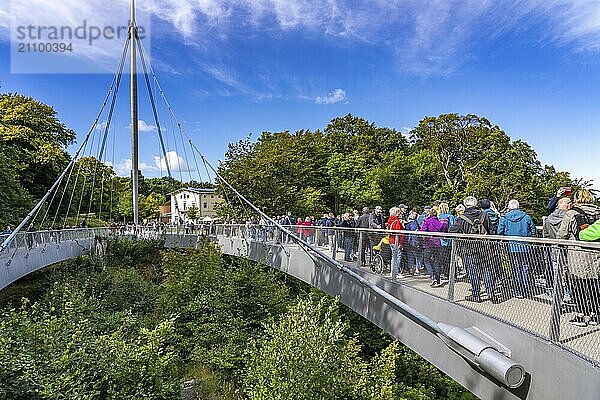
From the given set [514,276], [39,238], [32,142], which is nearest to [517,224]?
[514,276]

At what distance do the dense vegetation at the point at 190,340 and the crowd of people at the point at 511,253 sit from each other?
3.74 m

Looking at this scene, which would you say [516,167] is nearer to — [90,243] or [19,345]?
[90,243]

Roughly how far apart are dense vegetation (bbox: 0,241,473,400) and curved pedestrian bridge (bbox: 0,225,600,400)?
2.29m

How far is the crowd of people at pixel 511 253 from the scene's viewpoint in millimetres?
4516

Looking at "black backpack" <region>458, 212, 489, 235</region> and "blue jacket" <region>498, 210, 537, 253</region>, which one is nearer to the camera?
"blue jacket" <region>498, 210, 537, 253</region>

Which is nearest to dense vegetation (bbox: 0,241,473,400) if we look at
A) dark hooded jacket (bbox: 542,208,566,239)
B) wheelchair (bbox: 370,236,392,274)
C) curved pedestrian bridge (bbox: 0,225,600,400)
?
curved pedestrian bridge (bbox: 0,225,600,400)

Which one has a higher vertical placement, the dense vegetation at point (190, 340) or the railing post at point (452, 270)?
the railing post at point (452, 270)

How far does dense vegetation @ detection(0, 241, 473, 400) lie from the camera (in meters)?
9.85

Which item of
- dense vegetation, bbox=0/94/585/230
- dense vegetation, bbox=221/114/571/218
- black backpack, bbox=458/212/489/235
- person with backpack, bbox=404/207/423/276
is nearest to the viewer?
black backpack, bbox=458/212/489/235

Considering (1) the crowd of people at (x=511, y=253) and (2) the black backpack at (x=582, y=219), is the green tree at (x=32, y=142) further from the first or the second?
(2) the black backpack at (x=582, y=219)

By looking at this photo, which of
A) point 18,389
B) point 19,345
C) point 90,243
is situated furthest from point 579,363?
point 90,243

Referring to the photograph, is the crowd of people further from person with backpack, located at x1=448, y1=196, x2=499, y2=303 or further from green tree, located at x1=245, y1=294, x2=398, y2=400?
green tree, located at x1=245, y1=294, x2=398, y2=400

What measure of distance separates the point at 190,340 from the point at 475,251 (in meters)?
13.6

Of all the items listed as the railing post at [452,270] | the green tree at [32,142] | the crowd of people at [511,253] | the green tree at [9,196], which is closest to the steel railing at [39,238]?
the green tree at [9,196]
